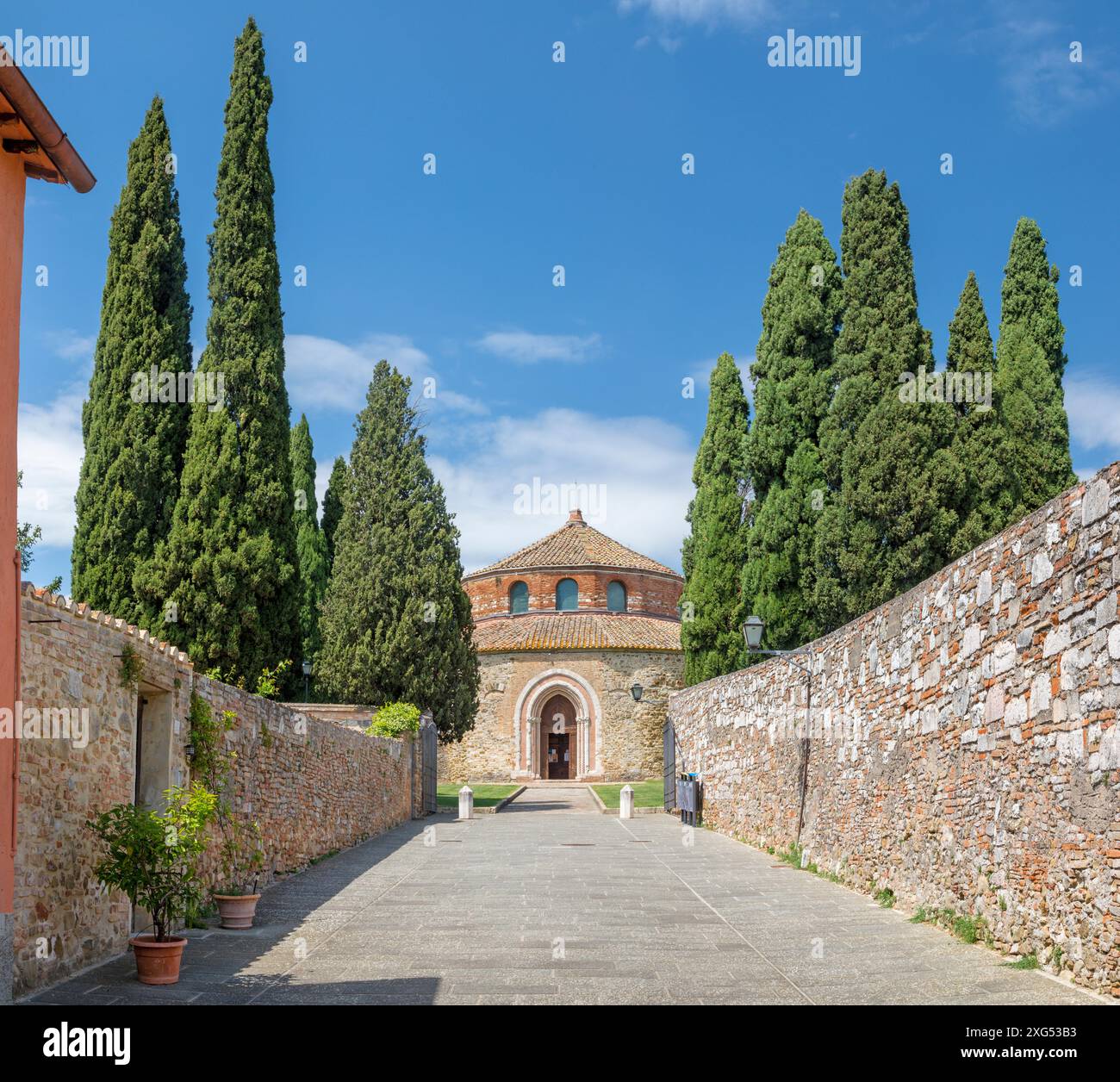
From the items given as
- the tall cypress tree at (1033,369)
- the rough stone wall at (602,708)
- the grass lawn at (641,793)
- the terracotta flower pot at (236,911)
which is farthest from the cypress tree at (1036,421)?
the terracotta flower pot at (236,911)

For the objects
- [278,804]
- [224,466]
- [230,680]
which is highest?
[224,466]

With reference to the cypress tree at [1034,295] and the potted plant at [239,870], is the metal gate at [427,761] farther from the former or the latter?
the cypress tree at [1034,295]

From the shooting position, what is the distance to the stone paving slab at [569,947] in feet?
23.1

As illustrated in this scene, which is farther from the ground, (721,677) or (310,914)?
(721,677)

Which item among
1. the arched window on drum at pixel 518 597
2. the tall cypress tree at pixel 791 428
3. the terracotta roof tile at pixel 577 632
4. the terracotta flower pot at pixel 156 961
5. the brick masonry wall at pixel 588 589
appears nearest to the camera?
the terracotta flower pot at pixel 156 961

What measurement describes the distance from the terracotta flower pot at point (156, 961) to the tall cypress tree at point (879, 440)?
55.6ft

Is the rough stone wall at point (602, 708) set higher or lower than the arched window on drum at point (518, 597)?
lower

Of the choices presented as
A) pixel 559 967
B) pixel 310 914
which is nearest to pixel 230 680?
pixel 310 914

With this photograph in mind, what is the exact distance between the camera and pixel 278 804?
13.3 metres

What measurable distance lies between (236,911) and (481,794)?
85.7 ft

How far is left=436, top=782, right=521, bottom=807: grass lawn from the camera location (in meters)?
31.8
